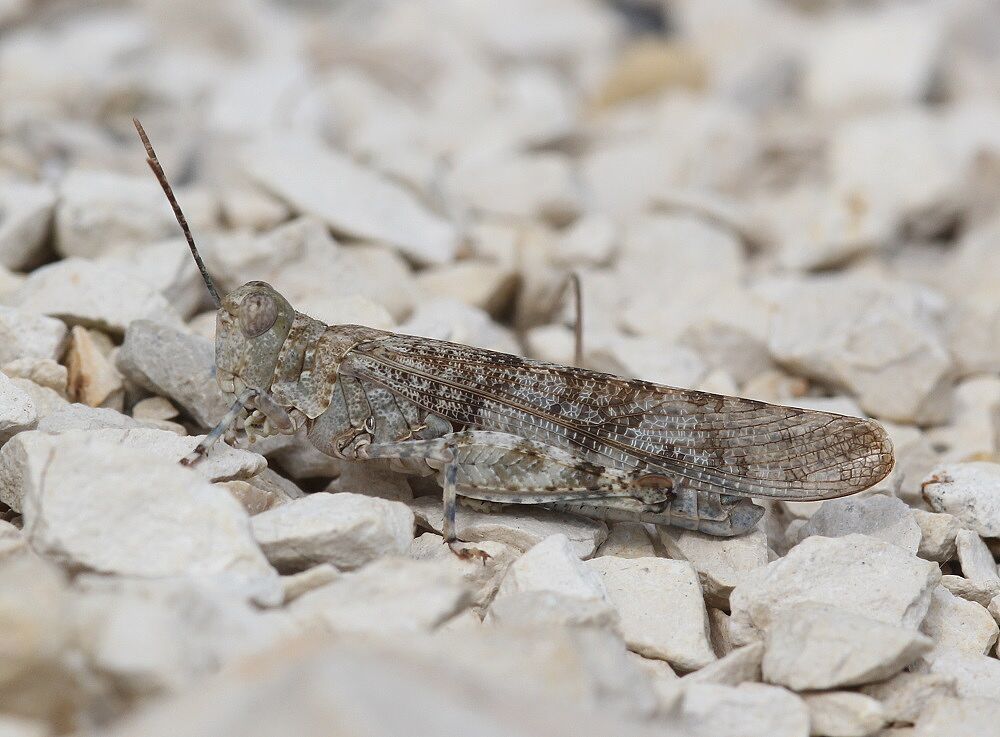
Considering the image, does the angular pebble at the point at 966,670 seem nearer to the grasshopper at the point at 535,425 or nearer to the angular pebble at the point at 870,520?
the angular pebble at the point at 870,520

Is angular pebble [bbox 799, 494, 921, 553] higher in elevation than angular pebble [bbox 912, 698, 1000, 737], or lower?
lower

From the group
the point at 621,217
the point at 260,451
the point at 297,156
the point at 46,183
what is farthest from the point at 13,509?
the point at 621,217

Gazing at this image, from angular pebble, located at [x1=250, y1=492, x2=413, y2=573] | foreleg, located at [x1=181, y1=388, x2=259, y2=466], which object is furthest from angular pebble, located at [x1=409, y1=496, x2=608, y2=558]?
foreleg, located at [x1=181, y1=388, x2=259, y2=466]

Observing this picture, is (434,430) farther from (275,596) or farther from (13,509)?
(13,509)

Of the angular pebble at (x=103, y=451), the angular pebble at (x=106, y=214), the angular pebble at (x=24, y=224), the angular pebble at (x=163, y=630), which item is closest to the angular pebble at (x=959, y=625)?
the angular pebble at (x=163, y=630)

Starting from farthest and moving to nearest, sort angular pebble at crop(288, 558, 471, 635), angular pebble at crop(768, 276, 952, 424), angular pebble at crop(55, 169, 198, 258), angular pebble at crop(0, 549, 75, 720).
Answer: angular pebble at crop(55, 169, 198, 258) → angular pebble at crop(768, 276, 952, 424) → angular pebble at crop(288, 558, 471, 635) → angular pebble at crop(0, 549, 75, 720)

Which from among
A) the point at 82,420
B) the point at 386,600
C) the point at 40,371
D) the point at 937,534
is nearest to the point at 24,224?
the point at 40,371

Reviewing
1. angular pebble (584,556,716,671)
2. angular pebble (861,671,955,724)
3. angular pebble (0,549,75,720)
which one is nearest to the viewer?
angular pebble (0,549,75,720)

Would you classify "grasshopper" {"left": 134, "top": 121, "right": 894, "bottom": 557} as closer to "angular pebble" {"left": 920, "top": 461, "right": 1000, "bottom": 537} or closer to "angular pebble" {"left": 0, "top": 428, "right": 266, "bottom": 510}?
"angular pebble" {"left": 0, "top": 428, "right": 266, "bottom": 510}
